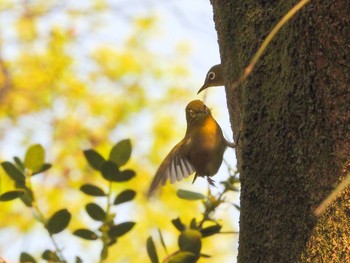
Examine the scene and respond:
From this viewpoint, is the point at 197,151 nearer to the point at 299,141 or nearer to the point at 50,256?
the point at 50,256

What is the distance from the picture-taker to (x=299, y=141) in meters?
1.10

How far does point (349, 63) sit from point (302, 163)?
6.3 inches

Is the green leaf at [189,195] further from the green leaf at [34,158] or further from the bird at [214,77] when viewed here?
the bird at [214,77]

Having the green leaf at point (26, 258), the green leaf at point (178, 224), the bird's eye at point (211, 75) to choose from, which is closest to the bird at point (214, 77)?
the bird's eye at point (211, 75)

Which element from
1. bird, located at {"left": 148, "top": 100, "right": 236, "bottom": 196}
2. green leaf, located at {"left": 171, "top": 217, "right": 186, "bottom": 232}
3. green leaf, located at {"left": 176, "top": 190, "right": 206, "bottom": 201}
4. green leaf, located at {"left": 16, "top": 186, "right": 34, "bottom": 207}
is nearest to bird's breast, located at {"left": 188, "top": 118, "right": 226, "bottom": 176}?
bird, located at {"left": 148, "top": 100, "right": 236, "bottom": 196}

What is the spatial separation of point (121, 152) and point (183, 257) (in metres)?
0.23

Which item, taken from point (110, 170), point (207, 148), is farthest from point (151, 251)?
point (207, 148)

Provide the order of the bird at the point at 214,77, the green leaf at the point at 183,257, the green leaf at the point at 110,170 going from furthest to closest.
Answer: the bird at the point at 214,77 < the green leaf at the point at 110,170 < the green leaf at the point at 183,257

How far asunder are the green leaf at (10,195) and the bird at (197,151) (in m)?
0.72

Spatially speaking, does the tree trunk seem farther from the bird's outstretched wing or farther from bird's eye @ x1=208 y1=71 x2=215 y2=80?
bird's eye @ x1=208 y1=71 x2=215 y2=80

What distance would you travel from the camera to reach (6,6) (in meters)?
7.59

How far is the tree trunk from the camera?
1.08 meters

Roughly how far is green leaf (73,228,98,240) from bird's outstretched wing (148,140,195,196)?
0.67 m

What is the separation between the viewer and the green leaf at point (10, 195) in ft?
4.35
